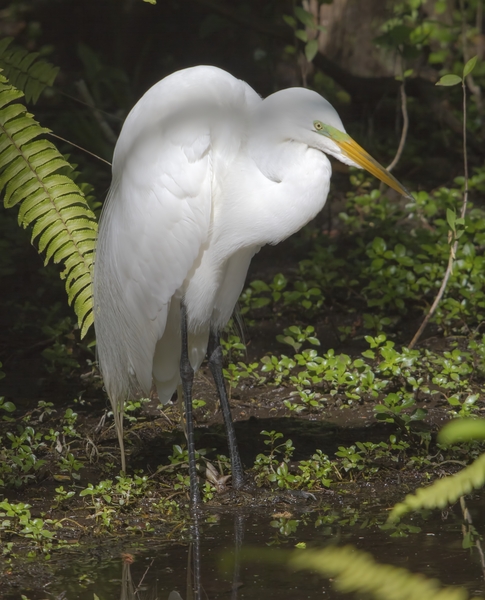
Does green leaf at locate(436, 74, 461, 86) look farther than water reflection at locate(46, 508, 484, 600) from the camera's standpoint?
Yes

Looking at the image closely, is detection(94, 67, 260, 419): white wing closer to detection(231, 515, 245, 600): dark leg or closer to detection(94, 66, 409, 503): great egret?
detection(94, 66, 409, 503): great egret

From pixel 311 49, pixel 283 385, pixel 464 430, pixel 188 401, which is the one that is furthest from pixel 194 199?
pixel 311 49

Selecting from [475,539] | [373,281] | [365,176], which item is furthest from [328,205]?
[475,539]

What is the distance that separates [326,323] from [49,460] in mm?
1948

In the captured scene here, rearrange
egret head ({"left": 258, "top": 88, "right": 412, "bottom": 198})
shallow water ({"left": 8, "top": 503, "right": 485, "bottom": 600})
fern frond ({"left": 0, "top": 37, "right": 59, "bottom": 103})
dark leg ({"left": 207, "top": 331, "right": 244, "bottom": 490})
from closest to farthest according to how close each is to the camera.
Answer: shallow water ({"left": 8, "top": 503, "right": 485, "bottom": 600}) < egret head ({"left": 258, "top": 88, "right": 412, "bottom": 198}) < dark leg ({"left": 207, "top": 331, "right": 244, "bottom": 490}) < fern frond ({"left": 0, "top": 37, "right": 59, "bottom": 103})

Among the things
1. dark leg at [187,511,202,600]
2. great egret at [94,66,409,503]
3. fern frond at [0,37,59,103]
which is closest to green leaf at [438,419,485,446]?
dark leg at [187,511,202,600]

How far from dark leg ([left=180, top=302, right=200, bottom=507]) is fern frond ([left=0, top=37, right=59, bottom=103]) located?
3.84 feet

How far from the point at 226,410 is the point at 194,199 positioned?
2.97 feet

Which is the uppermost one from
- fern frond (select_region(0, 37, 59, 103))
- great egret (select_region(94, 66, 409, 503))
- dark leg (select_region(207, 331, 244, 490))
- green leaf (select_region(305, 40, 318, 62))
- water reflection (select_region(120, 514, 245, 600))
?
green leaf (select_region(305, 40, 318, 62))

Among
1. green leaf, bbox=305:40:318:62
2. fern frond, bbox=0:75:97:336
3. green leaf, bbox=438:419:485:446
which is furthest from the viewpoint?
green leaf, bbox=305:40:318:62

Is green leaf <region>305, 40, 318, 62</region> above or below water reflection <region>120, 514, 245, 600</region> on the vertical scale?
above

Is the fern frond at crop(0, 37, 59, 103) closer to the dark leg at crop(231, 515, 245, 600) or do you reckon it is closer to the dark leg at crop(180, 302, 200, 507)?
the dark leg at crop(180, 302, 200, 507)

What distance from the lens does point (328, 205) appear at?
6.11 meters

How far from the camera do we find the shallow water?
7.97 feet
